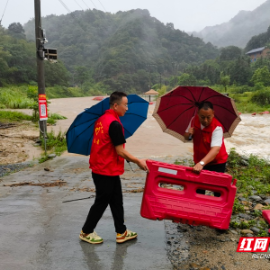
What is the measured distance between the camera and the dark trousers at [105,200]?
2877mm

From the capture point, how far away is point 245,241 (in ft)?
9.89

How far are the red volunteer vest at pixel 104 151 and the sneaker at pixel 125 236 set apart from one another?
68 cm

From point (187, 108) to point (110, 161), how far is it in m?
1.41

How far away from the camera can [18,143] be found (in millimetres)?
10250

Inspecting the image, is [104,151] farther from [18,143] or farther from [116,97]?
[18,143]

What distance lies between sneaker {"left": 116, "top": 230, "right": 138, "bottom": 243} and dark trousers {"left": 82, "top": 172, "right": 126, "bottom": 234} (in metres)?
0.04

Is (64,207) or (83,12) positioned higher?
(83,12)

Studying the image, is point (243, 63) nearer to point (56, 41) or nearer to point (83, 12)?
point (56, 41)

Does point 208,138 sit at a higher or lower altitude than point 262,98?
higher

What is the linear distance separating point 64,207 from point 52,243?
1.18 m

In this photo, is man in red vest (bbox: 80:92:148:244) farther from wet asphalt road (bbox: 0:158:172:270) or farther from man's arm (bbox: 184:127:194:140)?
man's arm (bbox: 184:127:194:140)

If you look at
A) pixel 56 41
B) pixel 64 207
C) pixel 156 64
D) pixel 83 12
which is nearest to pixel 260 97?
pixel 64 207

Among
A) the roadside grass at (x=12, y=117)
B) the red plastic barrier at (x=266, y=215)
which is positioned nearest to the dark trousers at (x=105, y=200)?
the red plastic barrier at (x=266, y=215)

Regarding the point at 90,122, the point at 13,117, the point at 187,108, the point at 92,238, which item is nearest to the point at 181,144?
the point at 187,108
